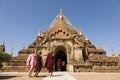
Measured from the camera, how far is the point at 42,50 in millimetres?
28406

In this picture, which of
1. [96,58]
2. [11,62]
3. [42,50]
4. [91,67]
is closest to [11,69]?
[11,62]

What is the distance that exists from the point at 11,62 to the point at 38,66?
14955 mm

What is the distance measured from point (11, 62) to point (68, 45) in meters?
9.24

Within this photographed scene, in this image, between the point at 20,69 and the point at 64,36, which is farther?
the point at 64,36

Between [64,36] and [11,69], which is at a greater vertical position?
[64,36]

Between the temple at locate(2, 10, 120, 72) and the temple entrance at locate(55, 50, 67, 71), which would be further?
the temple entrance at locate(55, 50, 67, 71)

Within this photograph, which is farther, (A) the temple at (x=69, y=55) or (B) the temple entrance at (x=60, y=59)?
(B) the temple entrance at (x=60, y=59)

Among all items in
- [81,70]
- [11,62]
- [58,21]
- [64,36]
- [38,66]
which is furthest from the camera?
[58,21]

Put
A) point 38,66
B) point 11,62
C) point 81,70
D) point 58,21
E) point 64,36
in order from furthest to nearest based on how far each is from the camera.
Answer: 1. point 58,21
2. point 64,36
3. point 11,62
4. point 81,70
5. point 38,66

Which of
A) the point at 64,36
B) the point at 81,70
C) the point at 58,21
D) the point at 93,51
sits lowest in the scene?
the point at 81,70

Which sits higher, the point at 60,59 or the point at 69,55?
the point at 69,55

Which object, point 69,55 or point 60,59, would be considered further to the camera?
point 60,59

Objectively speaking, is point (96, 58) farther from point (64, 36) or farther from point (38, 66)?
point (38, 66)

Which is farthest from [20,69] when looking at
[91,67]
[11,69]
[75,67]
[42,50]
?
[91,67]
